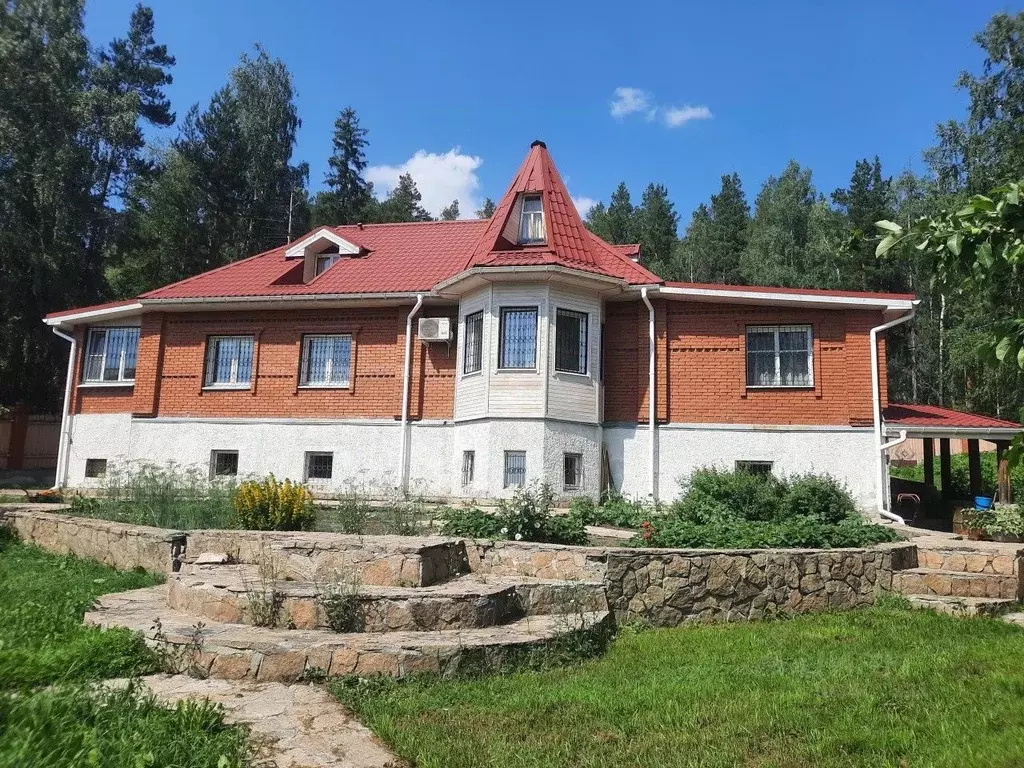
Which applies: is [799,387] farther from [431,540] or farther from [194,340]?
[194,340]

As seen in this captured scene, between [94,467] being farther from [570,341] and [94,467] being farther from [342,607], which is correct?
[342,607]

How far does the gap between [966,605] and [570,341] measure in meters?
7.84

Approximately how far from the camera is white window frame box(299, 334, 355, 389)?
50.7ft

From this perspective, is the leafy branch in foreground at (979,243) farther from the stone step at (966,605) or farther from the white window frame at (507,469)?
the white window frame at (507,469)

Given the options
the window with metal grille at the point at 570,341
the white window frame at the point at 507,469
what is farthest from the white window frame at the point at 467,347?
the white window frame at the point at 507,469

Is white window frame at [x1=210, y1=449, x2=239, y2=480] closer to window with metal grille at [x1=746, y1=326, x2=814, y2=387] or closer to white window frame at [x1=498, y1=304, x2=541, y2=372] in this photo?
white window frame at [x1=498, y1=304, x2=541, y2=372]

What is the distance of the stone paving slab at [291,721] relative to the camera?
387 centimetres

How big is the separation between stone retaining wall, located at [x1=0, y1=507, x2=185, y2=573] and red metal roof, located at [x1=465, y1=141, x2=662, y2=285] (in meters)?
7.30

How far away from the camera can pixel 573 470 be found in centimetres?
1353

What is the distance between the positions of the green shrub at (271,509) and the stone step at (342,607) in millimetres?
2719

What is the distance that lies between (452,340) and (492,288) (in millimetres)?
1691

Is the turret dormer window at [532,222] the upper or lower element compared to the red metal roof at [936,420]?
upper

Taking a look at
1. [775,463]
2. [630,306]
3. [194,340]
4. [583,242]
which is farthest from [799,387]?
[194,340]

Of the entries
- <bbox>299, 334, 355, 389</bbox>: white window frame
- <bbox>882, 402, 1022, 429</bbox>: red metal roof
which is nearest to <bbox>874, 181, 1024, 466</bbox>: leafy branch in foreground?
<bbox>882, 402, 1022, 429</bbox>: red metal roof
